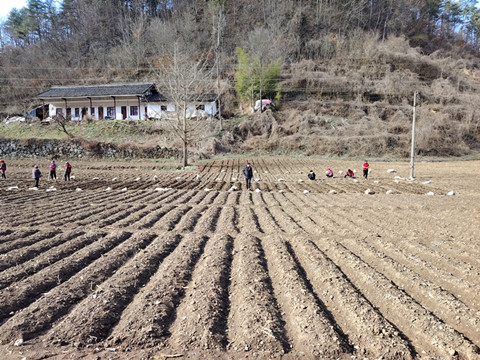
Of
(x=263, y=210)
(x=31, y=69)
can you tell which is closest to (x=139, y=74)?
(x=31, y=69)

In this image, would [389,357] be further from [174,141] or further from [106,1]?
[106,1]

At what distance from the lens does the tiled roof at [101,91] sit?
38.6 metres

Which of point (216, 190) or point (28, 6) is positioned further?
point (28, 6)

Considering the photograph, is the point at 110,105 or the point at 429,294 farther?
the point at 110,105

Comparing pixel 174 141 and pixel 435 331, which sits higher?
pixel 174 141

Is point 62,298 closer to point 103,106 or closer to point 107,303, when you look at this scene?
point 107,303

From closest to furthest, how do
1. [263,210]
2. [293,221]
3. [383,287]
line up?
1. [383,287]
2. [293,221]
3. [263,210]

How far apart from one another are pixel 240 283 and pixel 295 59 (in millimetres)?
58337

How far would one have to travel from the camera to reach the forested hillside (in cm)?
3656

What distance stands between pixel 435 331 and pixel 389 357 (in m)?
0.77

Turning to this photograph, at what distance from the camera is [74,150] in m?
30.3

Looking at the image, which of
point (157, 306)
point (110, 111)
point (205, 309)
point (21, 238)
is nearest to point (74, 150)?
point (110, 111)

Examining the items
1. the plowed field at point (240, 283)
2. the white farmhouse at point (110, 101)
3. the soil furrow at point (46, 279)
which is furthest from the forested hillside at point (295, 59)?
the soil furrow at point (46, 279)

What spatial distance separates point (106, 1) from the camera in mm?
65625
